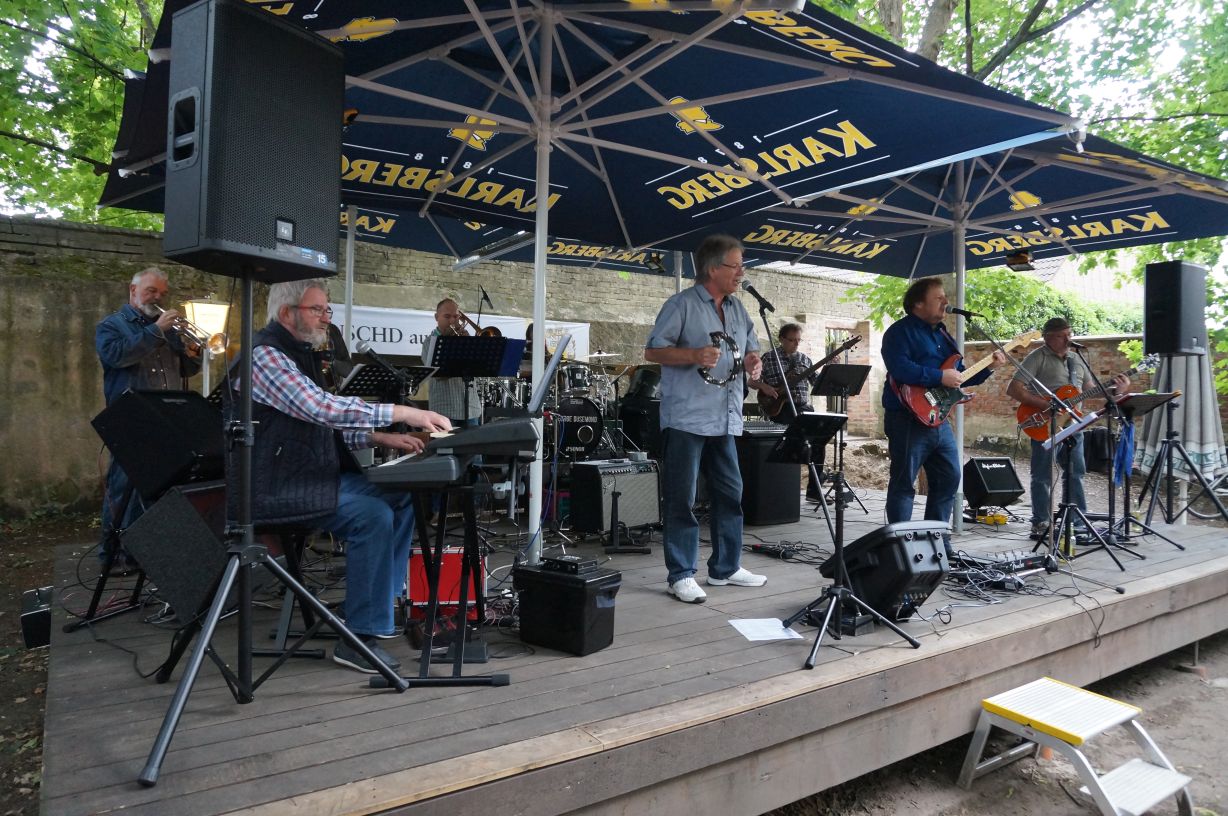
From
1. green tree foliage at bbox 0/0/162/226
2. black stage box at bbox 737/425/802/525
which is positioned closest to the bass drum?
black stage box at bbox 737/425/802/525

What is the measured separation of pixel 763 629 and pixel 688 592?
0.55 m

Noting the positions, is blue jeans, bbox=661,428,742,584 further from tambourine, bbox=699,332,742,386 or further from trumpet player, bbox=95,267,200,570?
trumpet player, bbox=95,267,200,570

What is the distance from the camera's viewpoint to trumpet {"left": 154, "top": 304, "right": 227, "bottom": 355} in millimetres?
4508

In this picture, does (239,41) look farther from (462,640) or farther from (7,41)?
(7,41)

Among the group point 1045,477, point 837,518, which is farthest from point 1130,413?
point 837,518

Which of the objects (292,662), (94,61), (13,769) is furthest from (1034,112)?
(94,61)

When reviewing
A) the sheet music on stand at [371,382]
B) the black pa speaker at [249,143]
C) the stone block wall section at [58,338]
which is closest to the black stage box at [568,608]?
the sheet music on stand at [371,382]

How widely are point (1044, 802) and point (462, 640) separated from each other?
9.24 feet

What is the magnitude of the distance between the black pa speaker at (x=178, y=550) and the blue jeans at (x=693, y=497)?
2.10 m

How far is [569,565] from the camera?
2.95m

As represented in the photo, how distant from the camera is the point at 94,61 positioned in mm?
8125

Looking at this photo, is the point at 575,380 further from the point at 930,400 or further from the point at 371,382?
the point at 371,382

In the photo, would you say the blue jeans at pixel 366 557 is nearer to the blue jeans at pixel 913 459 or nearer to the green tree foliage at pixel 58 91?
the blue jeans at pixel 913 459

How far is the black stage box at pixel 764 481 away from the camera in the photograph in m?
5.97
